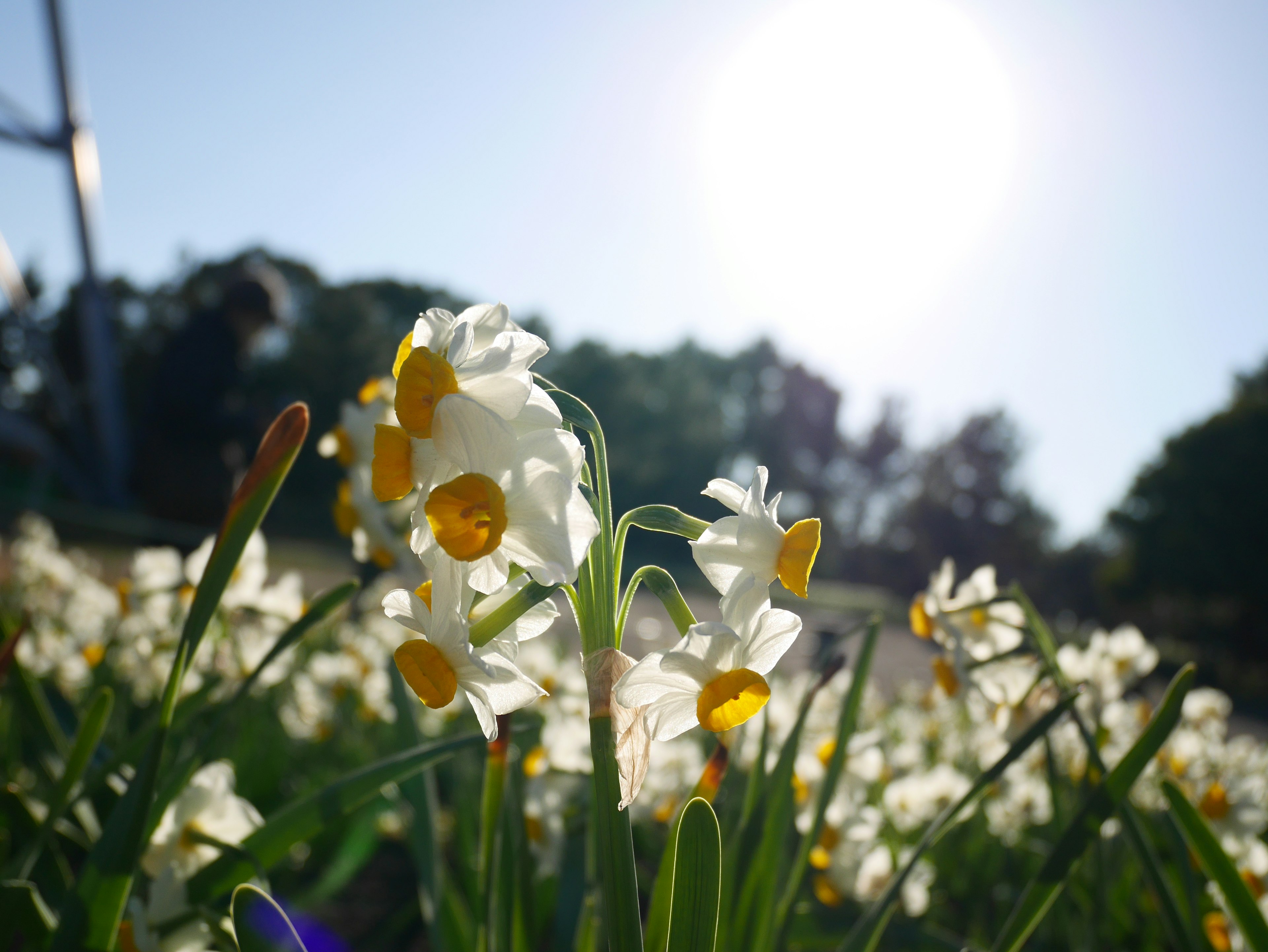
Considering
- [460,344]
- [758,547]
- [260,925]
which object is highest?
[460,344]

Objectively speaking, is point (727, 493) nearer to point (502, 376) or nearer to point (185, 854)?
point (502, 376)

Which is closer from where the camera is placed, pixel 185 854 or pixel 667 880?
pixel 667 880

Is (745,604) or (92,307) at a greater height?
(92,307)

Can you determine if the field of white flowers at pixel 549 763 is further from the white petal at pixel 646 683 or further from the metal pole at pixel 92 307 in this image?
the metal pole at pixel 92 307

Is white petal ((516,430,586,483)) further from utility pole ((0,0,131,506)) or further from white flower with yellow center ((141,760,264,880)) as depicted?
utility pole ((0,0,131,506))

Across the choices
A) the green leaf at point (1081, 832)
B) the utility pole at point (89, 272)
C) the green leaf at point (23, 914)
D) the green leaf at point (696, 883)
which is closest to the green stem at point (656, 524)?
the green leaf at point (696, 883)

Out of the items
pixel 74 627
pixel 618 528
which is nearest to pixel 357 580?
pixel 618 528

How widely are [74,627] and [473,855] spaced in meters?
2.45

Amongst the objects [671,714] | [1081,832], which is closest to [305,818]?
[671,714]

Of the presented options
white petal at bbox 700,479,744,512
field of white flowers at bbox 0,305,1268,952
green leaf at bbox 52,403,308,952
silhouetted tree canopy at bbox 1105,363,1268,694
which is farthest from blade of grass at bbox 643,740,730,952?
silhouetted tree canopy at bbox 1105,363,1268,694

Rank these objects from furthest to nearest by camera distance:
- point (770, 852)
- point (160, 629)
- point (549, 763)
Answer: point (160, 629) → point (549, 763) → point (770, 852)

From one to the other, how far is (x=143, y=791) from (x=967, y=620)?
1.13 m

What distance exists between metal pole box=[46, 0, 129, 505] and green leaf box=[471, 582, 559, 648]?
8.34m

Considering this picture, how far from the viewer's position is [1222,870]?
0.90 m
